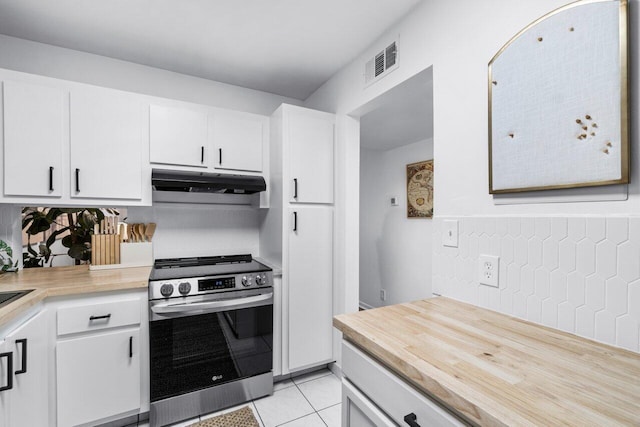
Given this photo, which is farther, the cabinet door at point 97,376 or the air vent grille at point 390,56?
the air vent grille at point 390,56

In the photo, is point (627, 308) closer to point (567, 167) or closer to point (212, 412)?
point (567, 167)

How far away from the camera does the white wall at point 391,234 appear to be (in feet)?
12.1

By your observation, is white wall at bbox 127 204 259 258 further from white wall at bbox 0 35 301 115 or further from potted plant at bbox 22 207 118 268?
white wall at bbox 0 35 301 115

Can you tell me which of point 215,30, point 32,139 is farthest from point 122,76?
point 215,30

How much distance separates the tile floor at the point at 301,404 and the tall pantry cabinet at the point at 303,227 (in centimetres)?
14

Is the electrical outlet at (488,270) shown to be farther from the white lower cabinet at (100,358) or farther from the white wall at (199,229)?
the white wall at (199,229)

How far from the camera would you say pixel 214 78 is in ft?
8.45

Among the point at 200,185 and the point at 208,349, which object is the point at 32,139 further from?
the point at 208,349

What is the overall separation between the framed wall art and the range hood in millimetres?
1625

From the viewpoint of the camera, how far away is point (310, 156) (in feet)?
7.61

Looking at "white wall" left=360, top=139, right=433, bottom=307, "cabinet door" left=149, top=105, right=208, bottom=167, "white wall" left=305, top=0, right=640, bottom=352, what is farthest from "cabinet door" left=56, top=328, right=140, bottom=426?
"white wall" left=360, top=139, right=433, bottom=307

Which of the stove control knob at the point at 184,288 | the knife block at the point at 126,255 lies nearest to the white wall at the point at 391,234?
the stove control knob at the point at 184,288

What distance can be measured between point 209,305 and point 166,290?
0.89 ft

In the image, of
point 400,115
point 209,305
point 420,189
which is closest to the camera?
point 209,305
